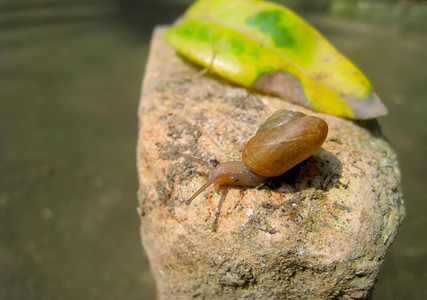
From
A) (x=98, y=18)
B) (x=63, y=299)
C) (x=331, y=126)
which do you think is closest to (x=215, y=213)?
(x=331, y=126)

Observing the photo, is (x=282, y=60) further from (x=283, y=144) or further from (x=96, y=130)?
(x=96, y=130)

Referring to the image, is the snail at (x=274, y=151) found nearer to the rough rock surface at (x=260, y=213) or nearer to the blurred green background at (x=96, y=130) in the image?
the rough rock surface at (x=260, y=213)

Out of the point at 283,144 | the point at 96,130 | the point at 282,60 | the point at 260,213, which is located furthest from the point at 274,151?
the point at 96,130

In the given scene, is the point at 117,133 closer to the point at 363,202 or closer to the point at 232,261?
the point at 232,261

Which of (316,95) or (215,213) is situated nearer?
(215,213)

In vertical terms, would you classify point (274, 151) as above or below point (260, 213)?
above

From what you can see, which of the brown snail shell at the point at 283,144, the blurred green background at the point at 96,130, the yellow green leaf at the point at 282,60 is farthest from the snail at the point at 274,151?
the blurred green background at the point at 96,130
